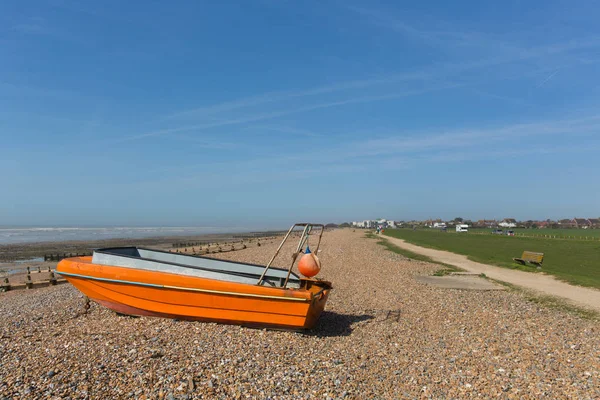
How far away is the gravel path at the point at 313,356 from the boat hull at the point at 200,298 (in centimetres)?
28

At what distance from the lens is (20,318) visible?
33.9ft

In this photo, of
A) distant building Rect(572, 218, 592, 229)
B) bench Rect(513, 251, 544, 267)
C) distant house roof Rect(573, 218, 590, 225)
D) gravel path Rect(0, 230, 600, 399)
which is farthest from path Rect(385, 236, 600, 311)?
distant house roof Rect(573, 218, 590, 225)

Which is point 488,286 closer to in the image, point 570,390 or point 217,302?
point 570,390

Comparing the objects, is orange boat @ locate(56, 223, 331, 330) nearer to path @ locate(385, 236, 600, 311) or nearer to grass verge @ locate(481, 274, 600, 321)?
grass verge @ locate(481, 274, 600, 321)

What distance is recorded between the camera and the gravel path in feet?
19.6

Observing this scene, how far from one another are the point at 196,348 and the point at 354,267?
15.8m

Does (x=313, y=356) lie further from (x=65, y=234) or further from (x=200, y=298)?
(x=65, y=234)

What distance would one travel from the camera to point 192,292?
8883 mm

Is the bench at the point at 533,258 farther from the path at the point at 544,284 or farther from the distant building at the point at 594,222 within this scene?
the distant building at the point at 594,222

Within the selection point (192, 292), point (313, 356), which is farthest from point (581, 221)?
point (192, 292)

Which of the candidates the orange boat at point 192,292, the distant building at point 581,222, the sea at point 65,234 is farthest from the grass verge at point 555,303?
the distant building at point 581,222

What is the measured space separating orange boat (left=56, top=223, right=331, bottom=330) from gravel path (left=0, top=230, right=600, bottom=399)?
11.9 inches

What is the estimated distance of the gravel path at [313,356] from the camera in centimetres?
597

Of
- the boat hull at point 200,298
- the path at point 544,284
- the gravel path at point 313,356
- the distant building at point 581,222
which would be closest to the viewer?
the gravel path at point 313,356
